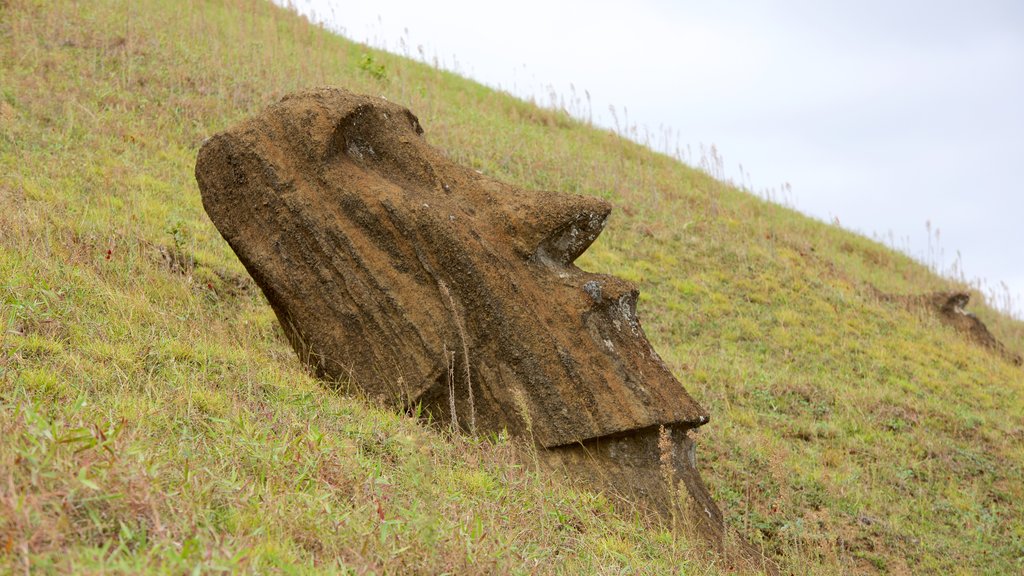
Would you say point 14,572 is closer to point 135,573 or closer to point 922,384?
point 135,573

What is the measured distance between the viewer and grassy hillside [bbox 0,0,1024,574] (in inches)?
154

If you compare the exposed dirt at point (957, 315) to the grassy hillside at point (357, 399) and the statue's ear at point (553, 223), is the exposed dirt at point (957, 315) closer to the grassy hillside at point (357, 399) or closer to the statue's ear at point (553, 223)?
the grassy hillside at point (357, 399)

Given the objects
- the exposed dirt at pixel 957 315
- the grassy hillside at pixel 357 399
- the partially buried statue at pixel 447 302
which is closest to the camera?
the grassy hillside at pixel 357 399

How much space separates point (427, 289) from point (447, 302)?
0.68 ft

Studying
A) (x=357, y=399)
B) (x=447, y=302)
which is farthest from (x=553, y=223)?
(x=357, y=399)

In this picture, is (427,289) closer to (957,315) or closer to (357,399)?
(357,399)

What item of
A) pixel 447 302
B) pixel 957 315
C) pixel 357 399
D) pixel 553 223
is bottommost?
pixel 357 399

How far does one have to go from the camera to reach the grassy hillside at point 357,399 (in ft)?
12.8

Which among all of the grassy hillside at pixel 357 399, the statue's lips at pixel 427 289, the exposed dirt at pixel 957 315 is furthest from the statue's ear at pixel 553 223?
the exposed dirt at pixel 957 315

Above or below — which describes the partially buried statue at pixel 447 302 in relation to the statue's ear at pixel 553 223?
below

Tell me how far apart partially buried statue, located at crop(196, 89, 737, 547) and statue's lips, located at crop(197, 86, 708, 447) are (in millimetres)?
11

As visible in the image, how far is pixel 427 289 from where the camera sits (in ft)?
22.6

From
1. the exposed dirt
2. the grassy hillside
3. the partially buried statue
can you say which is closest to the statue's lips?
the partially buried statue

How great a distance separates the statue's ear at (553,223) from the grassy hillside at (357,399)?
5.65 feet
